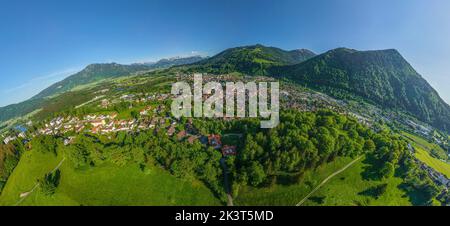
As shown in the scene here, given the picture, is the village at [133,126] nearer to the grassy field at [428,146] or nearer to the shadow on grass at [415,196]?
the shadow on grass at [415,196]

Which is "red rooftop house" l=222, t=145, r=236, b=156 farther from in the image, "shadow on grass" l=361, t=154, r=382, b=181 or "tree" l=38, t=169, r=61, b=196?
"tree" l=38, t=169, r=61, b=196

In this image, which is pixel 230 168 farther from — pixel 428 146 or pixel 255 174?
pixel 428 146

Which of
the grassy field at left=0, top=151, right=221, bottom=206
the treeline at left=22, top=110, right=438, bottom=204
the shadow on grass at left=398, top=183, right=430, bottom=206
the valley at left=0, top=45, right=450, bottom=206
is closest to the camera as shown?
the grassy field at left=0, top=151, right=221, bottom=206

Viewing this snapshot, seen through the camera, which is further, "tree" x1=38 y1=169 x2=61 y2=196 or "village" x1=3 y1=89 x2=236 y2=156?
"village" x1=3 y1=89 x2=236 y2=156

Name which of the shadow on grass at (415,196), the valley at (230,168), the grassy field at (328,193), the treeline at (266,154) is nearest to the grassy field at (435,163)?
the valley at (230,168)

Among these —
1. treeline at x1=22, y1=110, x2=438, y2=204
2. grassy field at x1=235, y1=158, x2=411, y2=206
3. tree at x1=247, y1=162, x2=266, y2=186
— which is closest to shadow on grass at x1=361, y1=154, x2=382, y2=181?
treeline at x1=22, y1=110, x2=438, y2=204
